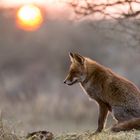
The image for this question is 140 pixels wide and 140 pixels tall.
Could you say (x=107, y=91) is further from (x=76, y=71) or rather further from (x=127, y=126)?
(x=127, y=126)

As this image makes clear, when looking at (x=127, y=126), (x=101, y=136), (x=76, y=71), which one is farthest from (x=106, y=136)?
(x=76, y=71)

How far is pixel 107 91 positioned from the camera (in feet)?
43.2

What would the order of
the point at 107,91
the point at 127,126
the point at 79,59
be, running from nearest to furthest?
the point at 127,126, the point at 107,91, the point at 79,59

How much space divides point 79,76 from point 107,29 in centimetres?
139

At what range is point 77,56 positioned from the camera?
1340cm

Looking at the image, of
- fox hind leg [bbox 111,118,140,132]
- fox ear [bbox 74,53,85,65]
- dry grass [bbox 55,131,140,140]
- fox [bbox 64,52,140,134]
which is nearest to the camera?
dry grass [bbox 55,131,140,140]

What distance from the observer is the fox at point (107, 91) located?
13084mm

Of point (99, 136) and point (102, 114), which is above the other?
point (99, 136)

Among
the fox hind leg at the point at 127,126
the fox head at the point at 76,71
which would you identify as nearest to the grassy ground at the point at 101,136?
the fox hind leg at the point at 127,126

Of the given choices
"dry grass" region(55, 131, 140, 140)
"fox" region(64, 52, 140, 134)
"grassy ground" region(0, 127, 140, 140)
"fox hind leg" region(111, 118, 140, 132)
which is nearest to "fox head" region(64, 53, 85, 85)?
"fox" region(64, 52, 140, 134)

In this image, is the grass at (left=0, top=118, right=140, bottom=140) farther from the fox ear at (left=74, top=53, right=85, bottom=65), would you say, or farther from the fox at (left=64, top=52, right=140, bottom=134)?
the fox ear at (left=74, top=53, right=85, bottom=65)

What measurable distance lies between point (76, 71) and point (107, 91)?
663mm

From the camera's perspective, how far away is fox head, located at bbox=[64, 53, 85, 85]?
13.4m

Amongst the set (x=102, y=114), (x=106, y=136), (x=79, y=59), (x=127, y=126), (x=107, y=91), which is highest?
(x=79, y=59)
